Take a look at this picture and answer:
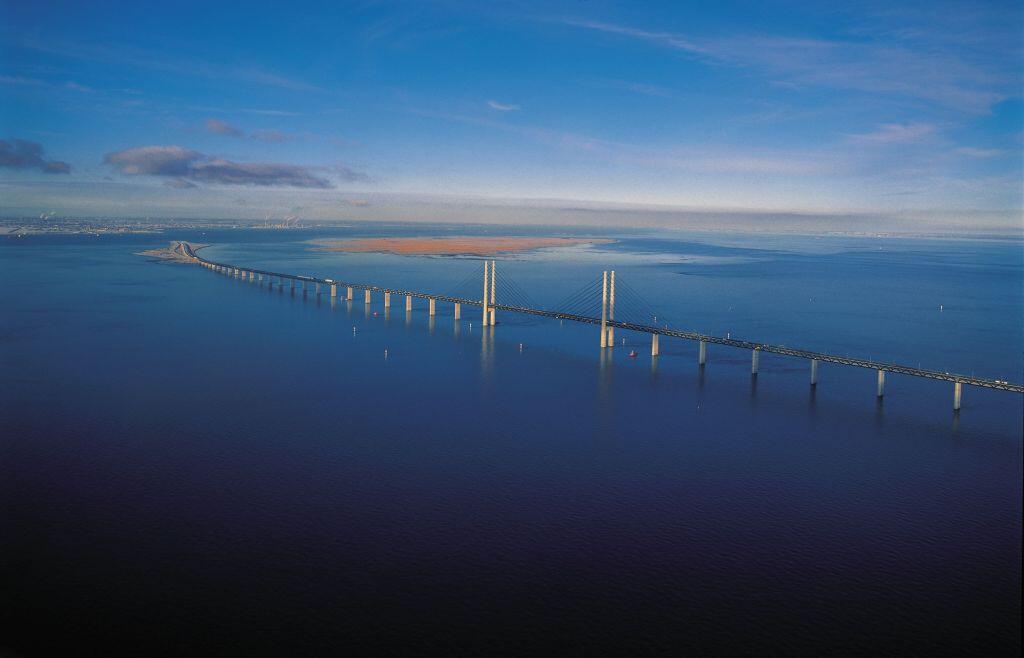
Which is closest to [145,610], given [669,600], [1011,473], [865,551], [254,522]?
[254,522]

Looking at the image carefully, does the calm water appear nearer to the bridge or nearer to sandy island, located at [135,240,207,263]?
the bridge

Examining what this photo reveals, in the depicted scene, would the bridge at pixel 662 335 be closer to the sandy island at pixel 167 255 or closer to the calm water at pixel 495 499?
the calm water at pixel 495 499

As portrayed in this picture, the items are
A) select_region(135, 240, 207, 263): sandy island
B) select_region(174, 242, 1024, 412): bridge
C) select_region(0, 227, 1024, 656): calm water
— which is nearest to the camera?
select_region(0, 227, 1024, 656): calm water

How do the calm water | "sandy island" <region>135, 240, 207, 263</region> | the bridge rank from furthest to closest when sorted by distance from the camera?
"sandy island" <region>135, 240, 207, 263</region> < the bridge < the calm water

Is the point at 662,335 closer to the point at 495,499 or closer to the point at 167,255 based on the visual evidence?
the point at 495,499

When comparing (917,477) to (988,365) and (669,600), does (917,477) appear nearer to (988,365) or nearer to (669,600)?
(669,600)

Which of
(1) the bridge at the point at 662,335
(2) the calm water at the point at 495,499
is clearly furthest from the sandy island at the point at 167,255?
(2) the calm water at the point at 495,499

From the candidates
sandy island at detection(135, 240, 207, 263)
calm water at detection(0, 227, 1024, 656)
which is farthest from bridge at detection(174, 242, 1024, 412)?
sandy island at detection(135, 240, 207, 263)

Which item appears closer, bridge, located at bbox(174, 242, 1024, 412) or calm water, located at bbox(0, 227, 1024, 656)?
calm water, located at bbox(0, 227, 1024, 656)
